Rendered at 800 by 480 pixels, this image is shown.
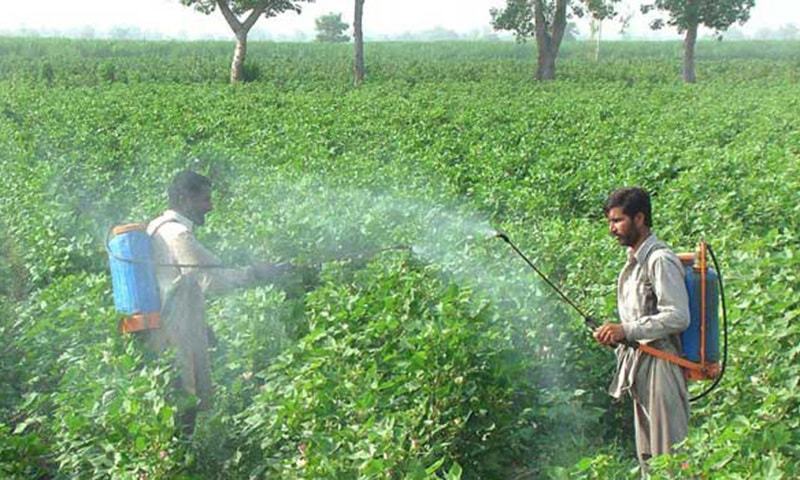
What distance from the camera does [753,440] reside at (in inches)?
160

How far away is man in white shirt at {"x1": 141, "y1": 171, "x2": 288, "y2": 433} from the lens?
5875mm

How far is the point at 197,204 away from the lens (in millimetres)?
5875

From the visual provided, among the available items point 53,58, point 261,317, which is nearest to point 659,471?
point 261,317

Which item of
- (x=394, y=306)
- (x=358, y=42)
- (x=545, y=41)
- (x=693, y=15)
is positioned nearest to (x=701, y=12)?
(x=693, y=15)

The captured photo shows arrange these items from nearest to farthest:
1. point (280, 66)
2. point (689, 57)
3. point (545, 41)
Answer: point (689, 57) < point (545, 41) < point (280, 66)

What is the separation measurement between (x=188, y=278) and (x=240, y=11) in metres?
35.9

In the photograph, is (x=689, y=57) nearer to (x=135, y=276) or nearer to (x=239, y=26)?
(x=239, y=26)

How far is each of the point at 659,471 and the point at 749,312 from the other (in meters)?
2.14

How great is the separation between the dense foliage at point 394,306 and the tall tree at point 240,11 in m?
22.8

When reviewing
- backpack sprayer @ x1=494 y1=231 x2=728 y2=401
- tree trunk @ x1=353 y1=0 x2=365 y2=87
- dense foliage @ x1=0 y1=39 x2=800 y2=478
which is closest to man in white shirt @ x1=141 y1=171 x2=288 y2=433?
dense foliage @ x1=0 y1=39 x2=800 y2=478

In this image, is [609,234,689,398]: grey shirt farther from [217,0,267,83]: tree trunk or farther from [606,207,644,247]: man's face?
[217,0,267,83]: tree trunk

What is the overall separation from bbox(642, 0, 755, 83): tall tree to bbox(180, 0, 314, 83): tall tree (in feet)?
45.2

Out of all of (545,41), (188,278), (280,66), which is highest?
(545,41)

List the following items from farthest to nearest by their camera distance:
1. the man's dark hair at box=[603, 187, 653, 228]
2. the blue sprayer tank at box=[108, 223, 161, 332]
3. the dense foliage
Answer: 1. the blue sprayer tank at box=[108, 223, 161, 332]
2. the dense foliage
3. the man's dark hair at box=[603, 187, 653, 228]
